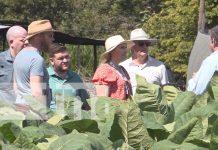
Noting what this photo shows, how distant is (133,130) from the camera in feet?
5.76

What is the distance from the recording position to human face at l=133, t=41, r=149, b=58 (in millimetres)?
7091

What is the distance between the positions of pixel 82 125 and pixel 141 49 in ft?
17.5

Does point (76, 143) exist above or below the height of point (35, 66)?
above

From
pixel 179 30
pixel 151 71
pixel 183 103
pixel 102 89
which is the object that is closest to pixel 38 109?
pixel 183 103

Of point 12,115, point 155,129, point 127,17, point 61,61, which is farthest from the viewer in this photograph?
point 127,17

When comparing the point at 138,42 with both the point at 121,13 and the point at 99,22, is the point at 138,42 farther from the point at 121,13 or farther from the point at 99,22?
the point at 121,13

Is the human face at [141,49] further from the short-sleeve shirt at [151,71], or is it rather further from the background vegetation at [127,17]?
the background vegetation at [127,17]

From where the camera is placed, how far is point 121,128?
1.77 meters

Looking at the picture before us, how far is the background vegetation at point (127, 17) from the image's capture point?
2770 cm

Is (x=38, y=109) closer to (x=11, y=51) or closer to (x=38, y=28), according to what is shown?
(x=38, y=28)

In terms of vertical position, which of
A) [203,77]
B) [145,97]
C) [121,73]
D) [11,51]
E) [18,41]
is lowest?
[121,73]

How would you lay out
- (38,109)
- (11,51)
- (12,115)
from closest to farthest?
(12,115) → (38,109) → (11,51)

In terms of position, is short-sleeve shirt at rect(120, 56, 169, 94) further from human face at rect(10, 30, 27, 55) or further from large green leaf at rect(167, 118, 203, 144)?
large green leaf at rect(167, 118, 203, 144)

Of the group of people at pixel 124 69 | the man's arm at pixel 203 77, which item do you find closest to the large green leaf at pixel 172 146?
→ the man's arm at pixel 203 77
